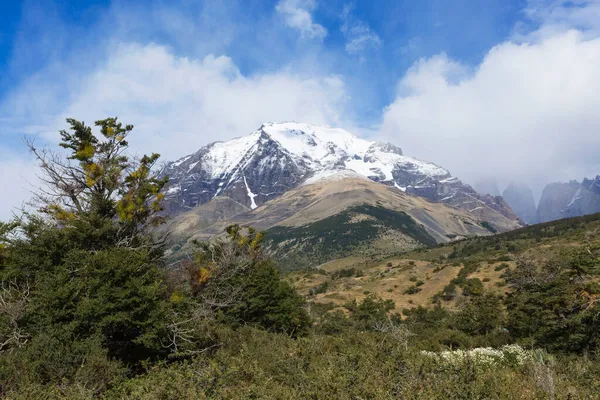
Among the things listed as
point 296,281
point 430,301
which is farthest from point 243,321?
point 296,281

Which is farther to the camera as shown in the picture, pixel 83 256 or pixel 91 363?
pixel 83 256

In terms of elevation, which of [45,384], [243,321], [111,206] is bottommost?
[243,321]

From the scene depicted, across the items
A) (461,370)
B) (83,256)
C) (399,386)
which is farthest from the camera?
(83,256)

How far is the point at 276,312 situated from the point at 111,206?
527 inches

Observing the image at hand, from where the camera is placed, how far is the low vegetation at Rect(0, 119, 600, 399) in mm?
7719

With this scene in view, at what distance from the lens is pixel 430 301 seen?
39125 mm

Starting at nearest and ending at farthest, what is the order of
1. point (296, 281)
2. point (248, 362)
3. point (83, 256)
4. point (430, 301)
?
point (248, 362) < point (83, 256) < point (430, 301) < point (296, 281)

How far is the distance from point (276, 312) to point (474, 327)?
13510mm

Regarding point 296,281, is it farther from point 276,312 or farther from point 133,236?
point 133,236

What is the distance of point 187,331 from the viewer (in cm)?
1393

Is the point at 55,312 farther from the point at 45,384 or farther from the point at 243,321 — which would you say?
the point at 243,321

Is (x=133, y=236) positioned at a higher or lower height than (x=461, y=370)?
higher

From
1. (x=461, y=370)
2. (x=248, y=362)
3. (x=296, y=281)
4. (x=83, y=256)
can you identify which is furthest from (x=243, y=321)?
(x=296, y=281)

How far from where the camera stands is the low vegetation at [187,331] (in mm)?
7719
